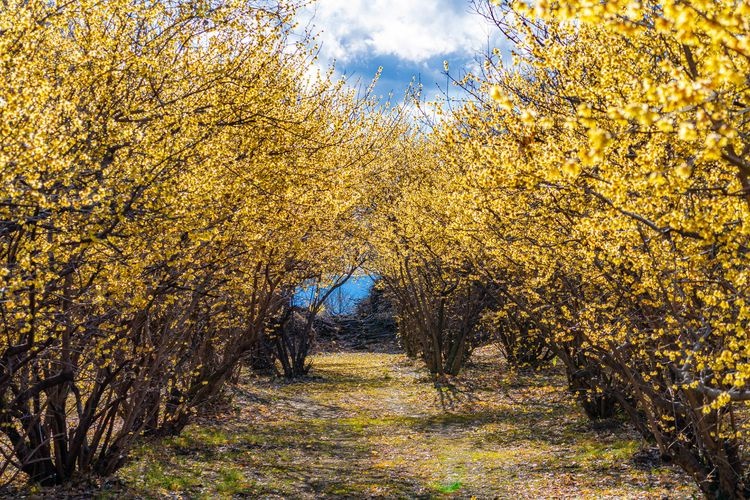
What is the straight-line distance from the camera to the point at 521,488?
35.3 feet

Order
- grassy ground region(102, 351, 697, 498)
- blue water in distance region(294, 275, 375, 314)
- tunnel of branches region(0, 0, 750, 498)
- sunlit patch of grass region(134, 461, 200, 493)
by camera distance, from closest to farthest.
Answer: tunnel of branches region(0, 0, 750, 498) → sunlit patch of grass region(134, 461, 200, 493) → grassy ground region(102, 351, 697, 498) → blue water in distance region(294, 275, 375, 314)

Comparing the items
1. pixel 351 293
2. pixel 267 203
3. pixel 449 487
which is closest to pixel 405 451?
pixel 449 487

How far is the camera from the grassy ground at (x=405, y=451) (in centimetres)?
1074

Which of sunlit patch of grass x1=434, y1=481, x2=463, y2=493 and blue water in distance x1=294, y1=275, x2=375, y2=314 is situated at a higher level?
blue water in distance x1=294, y1=275, x2=375, y2=314

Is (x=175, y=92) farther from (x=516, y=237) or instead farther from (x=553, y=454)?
(x=553, y=454)

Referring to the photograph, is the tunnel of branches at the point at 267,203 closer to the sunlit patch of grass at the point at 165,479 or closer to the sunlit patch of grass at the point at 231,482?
the sunlit patch of grass at the point at 165,479

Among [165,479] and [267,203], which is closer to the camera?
[165,479]

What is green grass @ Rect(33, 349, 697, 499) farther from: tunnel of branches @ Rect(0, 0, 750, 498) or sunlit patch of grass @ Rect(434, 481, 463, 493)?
tunnel of branches @ Rect(0, 0, 750, 498)

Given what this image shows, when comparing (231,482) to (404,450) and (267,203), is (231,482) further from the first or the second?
(267,203)

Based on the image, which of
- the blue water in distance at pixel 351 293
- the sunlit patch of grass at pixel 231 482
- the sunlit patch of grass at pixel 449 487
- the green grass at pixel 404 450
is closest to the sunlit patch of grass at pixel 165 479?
the green grass at pixel 404 450

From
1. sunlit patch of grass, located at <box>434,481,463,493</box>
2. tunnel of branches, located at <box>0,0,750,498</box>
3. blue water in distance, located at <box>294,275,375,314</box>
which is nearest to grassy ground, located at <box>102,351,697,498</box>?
sunlit patch of grass, located at <box>434,481,463,493</box>

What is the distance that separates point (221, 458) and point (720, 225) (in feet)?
34.8

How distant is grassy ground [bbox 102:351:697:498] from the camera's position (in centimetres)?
1074

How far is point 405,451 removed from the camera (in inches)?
552
